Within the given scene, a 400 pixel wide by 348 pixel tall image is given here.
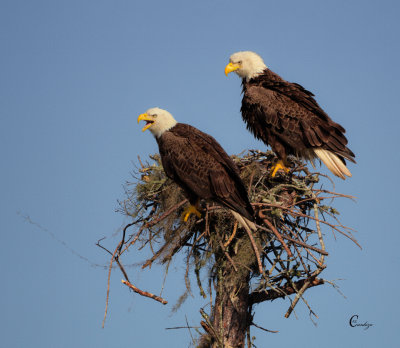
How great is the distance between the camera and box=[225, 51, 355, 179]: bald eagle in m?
7.02

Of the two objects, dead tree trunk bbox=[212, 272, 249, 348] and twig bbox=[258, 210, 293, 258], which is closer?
twig bbox=[258, 210, 293, 258]

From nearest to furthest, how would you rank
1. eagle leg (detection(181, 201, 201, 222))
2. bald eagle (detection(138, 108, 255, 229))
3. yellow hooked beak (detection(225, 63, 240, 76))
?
bald eagle (detection(138, 108, 255, 229)) → eagle leg (detection(181, 201, 201, 222)) → yellow hooked beak (detection(225, 63, 240, 76))

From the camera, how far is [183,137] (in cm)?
631

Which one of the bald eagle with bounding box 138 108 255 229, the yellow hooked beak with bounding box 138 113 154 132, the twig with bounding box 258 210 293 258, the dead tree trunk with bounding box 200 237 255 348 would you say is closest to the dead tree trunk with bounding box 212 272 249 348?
the dead tree trunk with bounding box 200 237 255 348

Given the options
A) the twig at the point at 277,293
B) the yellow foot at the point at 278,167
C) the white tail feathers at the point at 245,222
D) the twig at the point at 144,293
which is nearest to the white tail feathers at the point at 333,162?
the yellow foot at the point at 278,167

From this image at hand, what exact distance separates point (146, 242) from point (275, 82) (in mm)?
2850

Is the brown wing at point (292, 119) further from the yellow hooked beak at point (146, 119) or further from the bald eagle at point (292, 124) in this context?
the yellow hooked beak at point (146, 119)

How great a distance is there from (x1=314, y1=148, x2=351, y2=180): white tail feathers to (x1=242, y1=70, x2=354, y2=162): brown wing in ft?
A: 0.21

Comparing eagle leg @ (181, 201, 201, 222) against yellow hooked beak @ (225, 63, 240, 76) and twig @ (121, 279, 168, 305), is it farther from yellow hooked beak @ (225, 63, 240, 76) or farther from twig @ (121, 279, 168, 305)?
yellow hooked beak @ (225, 63, 240, 76)

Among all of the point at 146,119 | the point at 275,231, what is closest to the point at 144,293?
the point at 275,231

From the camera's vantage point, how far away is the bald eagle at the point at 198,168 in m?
5.74

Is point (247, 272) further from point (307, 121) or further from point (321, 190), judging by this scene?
point (307, 121)

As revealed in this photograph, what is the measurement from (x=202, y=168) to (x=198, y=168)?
1.8 inches

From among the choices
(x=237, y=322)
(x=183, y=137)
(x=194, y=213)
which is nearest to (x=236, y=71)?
(x=183, y=137)
